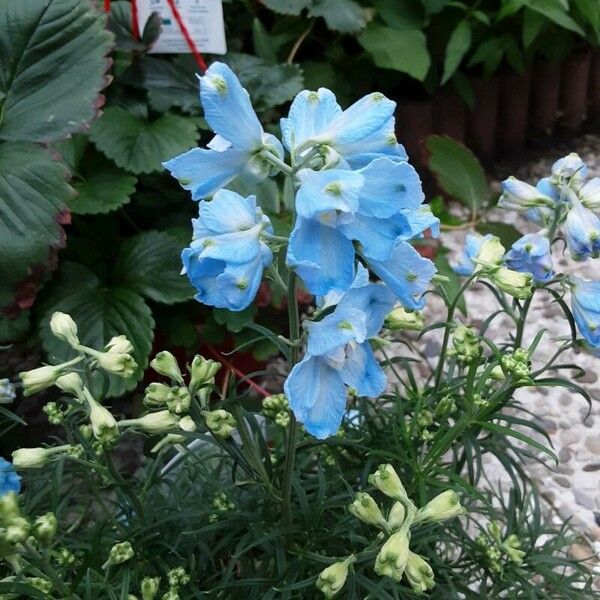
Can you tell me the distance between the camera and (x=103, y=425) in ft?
1.74

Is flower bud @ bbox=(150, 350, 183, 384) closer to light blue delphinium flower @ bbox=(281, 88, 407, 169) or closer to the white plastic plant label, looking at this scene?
light blue delphinium flower @ bbox=(281, 88, 407, 169)

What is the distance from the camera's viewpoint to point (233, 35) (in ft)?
4.91

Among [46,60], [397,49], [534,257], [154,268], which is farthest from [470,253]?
[397,49]

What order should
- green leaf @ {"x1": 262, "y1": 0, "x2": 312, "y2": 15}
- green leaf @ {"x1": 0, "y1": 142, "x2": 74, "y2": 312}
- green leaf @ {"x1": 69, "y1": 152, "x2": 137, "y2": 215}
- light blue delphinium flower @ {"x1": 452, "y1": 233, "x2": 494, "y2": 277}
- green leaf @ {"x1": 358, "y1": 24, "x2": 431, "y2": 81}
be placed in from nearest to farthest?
light blue delphinium flower @ {"x1": 452, "y1": 233, "x2": 494, "y2": 277}
green leaf @ {"x1": 0, "y1": 142, "x2": 74, "y2": 312}
green leaf @ {"x1": 69, "y1": 152, "x2": 137, "y2": 215}
green leaf @ {"x1": 262, "y1": 0, "x2": 312, "y2": 15}
green leaf @ {"x1": 358, "y1": 24, "x2": 431, "y2": 81}

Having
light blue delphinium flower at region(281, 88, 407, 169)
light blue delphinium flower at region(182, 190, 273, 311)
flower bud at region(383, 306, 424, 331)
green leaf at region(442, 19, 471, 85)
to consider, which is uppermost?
light blue delphinium flower at region(281, 88, 407, 169)

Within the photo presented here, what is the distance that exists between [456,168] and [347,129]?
1076mm

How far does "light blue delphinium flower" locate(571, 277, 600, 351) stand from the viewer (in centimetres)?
60

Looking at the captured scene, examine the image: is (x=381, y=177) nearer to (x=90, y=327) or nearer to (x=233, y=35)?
(x=90, y=327)

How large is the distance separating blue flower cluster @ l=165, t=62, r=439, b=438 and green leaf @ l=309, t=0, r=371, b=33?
3.31 ft

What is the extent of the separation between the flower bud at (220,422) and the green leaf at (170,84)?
752 mm

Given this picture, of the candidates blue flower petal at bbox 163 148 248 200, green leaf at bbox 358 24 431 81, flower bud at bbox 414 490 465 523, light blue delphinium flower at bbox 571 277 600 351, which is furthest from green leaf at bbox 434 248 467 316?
blue flower petal at bbox 163 148 248 200

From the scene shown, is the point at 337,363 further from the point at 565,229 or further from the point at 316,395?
the point at 565,229

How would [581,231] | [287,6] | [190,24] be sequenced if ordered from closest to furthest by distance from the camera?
[581,231]
[190,24]
[287,6]

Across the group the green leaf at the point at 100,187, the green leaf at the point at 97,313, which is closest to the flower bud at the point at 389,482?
the green leaf at the point at 97,313
